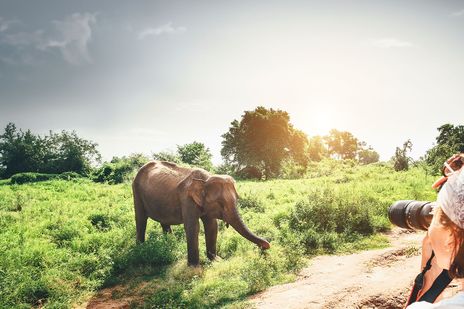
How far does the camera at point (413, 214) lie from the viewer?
2395 mm

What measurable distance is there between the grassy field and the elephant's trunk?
0.38 m

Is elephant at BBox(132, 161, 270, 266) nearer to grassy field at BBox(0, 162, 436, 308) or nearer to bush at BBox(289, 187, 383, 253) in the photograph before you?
grassy field at BBox(0, 162, 436, 308)

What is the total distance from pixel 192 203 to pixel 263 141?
34.9m

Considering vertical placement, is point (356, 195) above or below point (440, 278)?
below

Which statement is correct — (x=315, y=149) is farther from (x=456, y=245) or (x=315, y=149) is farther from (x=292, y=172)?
(x=456, y=245)

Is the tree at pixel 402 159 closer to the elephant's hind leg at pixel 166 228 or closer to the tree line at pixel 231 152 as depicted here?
the tree line at pixel 231 152

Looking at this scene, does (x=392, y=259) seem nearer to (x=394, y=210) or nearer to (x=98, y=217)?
(x=394, y=210)

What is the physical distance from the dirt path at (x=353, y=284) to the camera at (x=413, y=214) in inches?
119

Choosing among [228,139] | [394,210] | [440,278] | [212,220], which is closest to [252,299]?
[212,220]

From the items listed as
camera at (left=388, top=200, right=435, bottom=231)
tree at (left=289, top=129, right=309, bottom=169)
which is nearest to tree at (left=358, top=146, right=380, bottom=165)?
tree at (left=289, top=129, right=309, bottom=169)

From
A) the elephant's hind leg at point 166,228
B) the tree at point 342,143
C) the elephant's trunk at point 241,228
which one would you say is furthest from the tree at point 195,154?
the tree at point 342,143

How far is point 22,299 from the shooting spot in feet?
22.3

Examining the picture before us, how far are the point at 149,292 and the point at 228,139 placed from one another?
129ft

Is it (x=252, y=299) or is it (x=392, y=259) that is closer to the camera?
(x=252, y=299)
